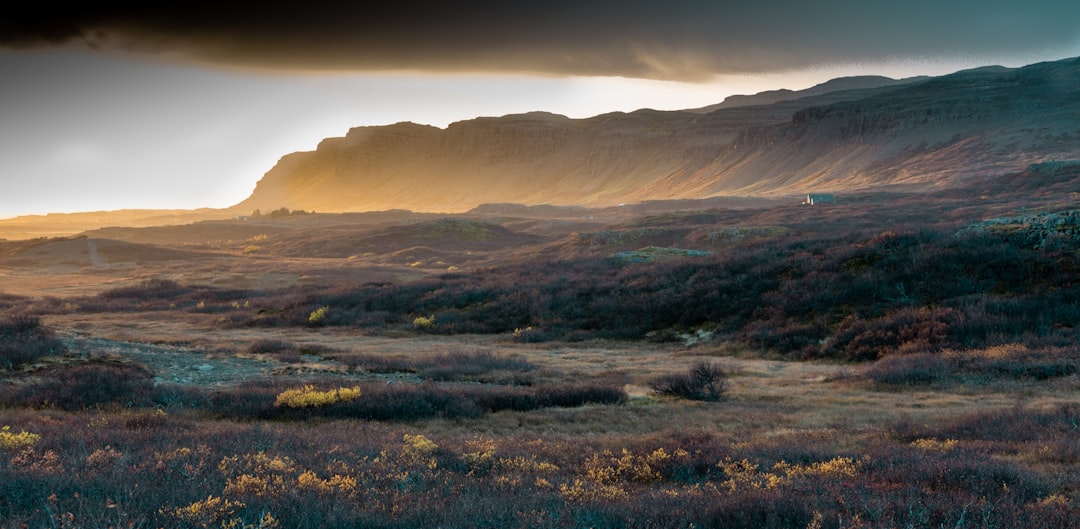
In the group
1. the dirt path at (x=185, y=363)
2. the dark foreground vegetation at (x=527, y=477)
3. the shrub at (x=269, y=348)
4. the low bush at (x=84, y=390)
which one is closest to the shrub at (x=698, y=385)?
the dark foreground vegetation at (x=527, y=477)

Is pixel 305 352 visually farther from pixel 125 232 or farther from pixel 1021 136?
pixel 1021 136

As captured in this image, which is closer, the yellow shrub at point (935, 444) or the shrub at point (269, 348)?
the yellow shrub at point (935, 444)

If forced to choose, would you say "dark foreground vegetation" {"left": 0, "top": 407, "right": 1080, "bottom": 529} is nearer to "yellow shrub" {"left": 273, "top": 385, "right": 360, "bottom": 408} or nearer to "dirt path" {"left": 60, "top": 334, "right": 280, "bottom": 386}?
"yellow shrub" {"left": 273, "top": 385, "right": 360, "bottom": 408}

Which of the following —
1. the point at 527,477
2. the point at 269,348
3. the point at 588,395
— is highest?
the point at 527,477

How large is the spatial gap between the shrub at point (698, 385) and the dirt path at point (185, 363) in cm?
1028

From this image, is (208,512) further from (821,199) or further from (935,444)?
(821,199)

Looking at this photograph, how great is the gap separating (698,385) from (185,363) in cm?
1388

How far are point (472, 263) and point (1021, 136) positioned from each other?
11686 centimetres

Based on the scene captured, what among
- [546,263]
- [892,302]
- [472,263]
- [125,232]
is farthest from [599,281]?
[125,232]

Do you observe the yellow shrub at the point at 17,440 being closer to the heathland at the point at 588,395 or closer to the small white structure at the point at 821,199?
the heathland at the point at 588,395

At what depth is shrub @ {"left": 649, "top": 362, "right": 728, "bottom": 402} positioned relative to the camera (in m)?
15.0

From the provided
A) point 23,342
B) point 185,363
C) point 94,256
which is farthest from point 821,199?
point 94,256

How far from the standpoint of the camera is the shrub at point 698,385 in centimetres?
1505

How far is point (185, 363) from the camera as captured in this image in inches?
736
